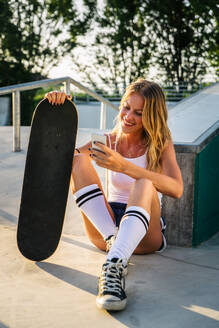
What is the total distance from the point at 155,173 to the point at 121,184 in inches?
14.8

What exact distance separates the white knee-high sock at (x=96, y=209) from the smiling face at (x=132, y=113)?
17.4 inches

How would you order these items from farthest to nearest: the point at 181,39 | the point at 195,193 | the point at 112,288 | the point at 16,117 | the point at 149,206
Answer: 1. the point at 181,39
2. the point at 16,117
3. the point at 195,193
4. the point at 149,206
5. the point at 112,288

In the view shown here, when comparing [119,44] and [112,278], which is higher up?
[119,44]

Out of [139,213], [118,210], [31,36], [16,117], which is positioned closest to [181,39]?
[31,36]

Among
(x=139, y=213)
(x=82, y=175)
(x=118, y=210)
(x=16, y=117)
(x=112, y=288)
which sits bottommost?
(x=112, y=288)

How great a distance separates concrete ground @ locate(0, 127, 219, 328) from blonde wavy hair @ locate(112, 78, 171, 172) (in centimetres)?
67

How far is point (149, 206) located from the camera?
252cm

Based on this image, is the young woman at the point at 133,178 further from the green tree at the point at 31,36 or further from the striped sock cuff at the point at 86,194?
the green tree at the point at 31,36

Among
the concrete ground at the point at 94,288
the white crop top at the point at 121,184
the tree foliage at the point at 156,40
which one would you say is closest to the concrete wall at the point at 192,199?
the concrete ground at the point at 94,288

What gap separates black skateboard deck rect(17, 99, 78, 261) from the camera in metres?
2.81

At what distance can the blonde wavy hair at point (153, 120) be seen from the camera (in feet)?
9.05

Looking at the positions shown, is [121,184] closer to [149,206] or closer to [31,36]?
[149,206]

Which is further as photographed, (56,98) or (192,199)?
(192,199)

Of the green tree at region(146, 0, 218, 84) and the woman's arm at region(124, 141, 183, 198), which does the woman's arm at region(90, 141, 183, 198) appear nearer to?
the woman's arm at region(124, 141, 183, 198)
